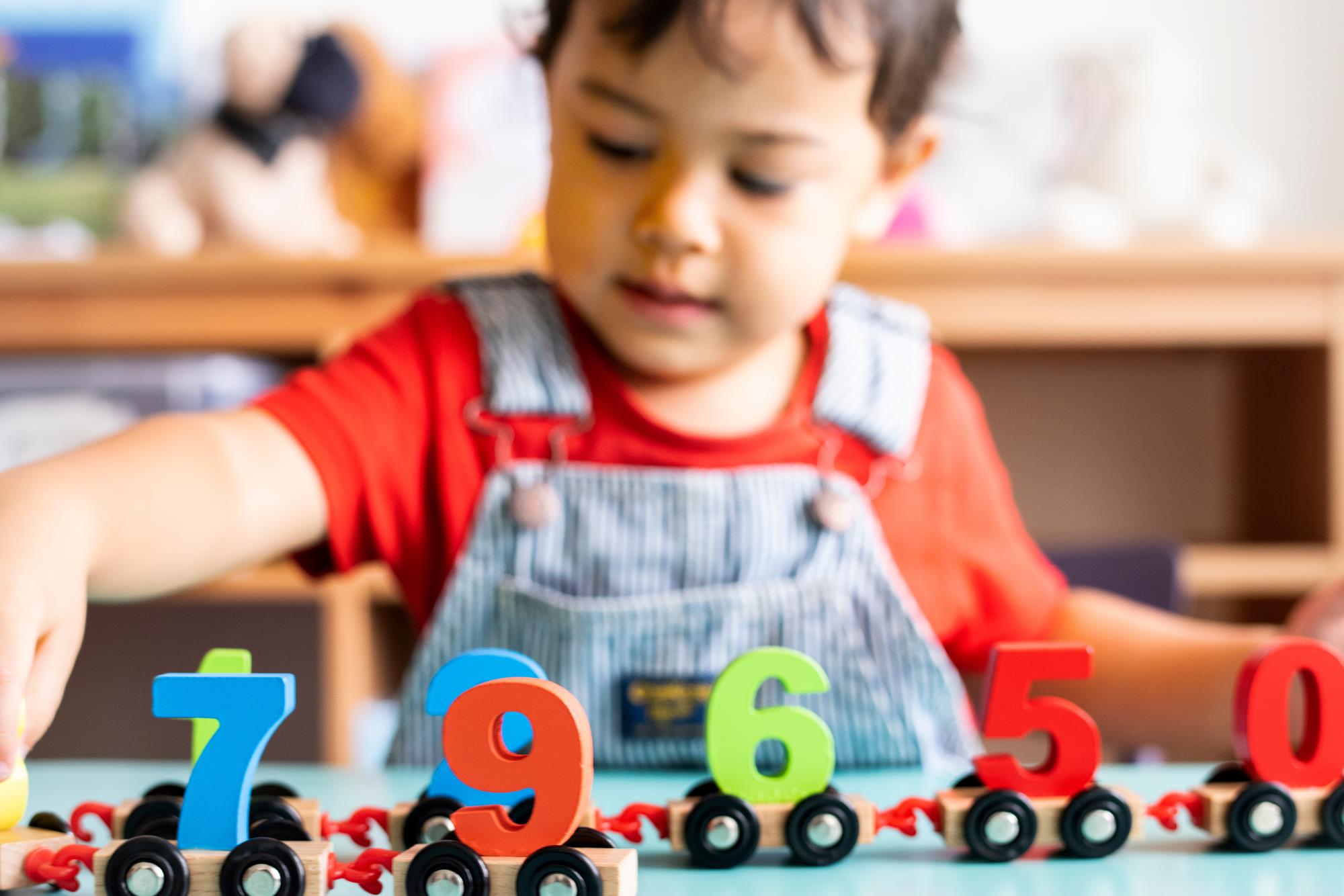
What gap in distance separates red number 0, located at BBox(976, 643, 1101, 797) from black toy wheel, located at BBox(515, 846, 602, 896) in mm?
150

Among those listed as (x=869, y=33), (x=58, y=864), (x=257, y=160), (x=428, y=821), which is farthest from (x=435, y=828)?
(x=257, y=160)

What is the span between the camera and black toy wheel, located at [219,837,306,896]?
13.8 inches

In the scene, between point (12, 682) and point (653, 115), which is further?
point (653, 115)

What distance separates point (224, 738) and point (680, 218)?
332 millimetres

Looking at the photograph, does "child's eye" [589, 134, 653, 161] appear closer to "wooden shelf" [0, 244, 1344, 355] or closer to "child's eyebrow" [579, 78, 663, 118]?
"child's eyebrow" [579, 78, 663, 118]

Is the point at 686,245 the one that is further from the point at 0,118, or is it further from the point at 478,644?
the point at 0,118

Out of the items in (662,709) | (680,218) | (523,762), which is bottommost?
(662,709)

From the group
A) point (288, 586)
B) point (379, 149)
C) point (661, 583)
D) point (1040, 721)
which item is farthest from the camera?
point (379, 149)

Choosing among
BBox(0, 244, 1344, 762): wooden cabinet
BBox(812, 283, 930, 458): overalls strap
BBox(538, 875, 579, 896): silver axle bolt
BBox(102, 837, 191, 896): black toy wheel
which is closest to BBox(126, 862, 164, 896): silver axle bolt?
BBox(102, 837, 191, 896): black toy wheel

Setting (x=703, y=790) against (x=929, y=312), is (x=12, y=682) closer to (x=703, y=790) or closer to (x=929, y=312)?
(x=703, y=790)

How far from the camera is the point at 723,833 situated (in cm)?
41

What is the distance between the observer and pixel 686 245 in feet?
2.08

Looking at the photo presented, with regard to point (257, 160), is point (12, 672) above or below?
below

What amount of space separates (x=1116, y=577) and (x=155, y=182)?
1148mm
